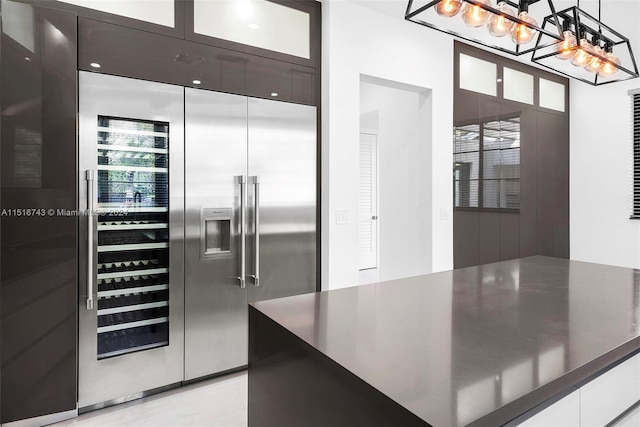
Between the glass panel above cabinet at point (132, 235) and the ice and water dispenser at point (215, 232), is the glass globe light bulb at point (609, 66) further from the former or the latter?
the glass panel above cabinet at point (132, 235)

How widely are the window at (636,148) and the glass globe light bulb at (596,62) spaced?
3.09 meters

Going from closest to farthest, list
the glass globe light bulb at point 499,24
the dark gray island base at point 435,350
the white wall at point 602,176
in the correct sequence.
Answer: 1. the dark gray island base at point 435,350
2. the glass globe light bulb at point 499,24
3. the white wall at point 602,176

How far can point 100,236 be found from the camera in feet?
7.51

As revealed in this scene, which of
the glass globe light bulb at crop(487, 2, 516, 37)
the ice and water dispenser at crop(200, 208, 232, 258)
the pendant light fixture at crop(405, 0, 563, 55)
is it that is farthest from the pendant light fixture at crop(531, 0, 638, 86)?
the ice and water dispenser at crop(200, 208, 232, 258)

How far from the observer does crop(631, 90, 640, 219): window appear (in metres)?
4.37

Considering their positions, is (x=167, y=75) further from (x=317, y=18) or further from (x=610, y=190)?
(x=610, y=190)

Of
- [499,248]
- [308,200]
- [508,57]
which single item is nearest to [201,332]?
[308,200]

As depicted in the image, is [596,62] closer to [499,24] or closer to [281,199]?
[499,24]

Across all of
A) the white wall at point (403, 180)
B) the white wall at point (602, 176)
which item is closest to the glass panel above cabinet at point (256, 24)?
the white wall at point (403, 180)

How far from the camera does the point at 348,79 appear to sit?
315cm

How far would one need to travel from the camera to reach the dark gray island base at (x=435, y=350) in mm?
763

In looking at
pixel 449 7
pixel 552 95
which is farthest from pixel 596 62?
pixel 552 95

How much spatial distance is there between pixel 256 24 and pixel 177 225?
5.03ft

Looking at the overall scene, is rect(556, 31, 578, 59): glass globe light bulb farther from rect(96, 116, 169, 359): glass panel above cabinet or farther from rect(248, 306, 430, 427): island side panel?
rect(96, 116, 169, 359): glass panel above cabinet
